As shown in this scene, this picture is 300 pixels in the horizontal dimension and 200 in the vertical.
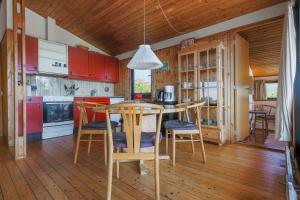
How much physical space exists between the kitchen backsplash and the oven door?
1.91ft

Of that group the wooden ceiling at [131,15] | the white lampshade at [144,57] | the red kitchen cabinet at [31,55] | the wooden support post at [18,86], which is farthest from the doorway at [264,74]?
the red kitchen cabinet at [31,55]

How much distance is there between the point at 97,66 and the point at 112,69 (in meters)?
0.56

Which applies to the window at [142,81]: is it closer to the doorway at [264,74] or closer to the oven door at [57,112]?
the oven door at [57,112]

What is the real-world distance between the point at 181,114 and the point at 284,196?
7.73 ft

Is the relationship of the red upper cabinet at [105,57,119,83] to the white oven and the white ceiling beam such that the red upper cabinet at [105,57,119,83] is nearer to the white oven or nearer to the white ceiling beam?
the white oven

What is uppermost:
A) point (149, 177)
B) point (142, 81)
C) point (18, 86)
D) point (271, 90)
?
point (142, 81)

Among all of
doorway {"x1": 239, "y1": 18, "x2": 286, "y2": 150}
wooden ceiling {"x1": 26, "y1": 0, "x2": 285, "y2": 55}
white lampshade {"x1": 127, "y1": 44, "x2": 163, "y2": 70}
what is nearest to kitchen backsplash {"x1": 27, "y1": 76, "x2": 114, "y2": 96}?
wooden ceiling {"x1": 26, "y1": 0, "x2": 285, "y2": 55}

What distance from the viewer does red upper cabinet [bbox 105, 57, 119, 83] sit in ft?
17.7

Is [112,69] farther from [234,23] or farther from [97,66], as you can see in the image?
[234,23]

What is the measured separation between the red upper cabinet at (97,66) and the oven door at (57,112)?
115 centimetres

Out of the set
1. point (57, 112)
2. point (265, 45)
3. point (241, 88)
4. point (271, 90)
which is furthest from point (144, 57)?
point (271, 90)

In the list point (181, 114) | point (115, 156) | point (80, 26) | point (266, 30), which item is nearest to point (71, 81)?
point (80, 26)

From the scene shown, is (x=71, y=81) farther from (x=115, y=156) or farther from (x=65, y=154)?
(x=115, y=156)

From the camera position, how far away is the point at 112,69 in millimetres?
5512
